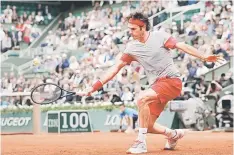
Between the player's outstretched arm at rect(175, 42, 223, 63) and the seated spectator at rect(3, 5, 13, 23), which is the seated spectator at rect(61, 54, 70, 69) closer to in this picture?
the seated spectator at rect(3, 5, 13, 23)

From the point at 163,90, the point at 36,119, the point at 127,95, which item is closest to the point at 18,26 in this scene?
the point at 127,95

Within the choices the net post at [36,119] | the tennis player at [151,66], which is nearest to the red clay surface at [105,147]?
the tennis player at [151,66]

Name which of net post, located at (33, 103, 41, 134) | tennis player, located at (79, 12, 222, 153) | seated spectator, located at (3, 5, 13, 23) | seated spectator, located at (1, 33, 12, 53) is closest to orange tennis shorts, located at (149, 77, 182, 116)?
tennis player, located at (79, 12, 222, 153)

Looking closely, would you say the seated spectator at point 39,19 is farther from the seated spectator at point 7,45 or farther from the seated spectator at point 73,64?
the seated spectator at point 73,64

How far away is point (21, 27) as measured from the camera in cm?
3281

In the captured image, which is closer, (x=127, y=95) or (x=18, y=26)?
(x=127, y=95)

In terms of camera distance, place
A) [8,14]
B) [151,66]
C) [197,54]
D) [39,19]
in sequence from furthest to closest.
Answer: [39,19] < [8,14] < [151,66] < [197,54]

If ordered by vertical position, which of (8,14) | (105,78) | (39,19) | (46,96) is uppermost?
(8,14)

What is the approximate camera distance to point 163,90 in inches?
382

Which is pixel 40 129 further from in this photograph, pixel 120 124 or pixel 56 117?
pixel 120 124

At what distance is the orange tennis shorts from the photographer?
9.70m

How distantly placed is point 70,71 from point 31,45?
7.05 m

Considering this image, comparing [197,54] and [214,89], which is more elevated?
[197,54]

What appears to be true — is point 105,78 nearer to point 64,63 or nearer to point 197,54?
point 197,54
